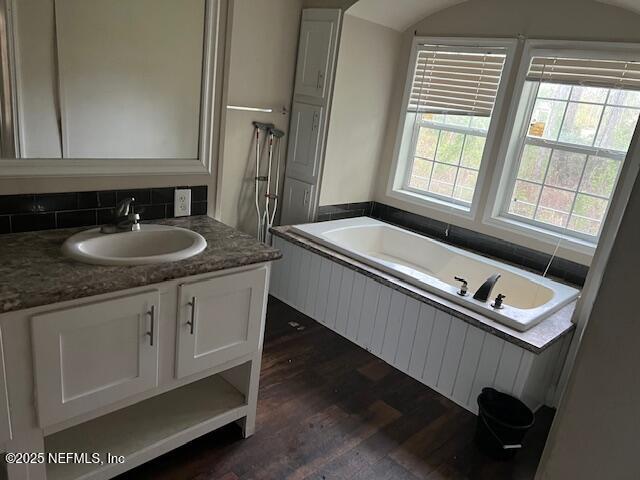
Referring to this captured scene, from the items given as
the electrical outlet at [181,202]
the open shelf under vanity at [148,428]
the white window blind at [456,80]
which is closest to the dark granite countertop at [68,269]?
the electrical outlet at [181,202]

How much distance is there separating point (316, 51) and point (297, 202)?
1125mm

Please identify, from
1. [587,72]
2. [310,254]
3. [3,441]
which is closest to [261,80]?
[310,254]

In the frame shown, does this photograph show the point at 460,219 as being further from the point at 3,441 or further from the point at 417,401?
the point at 3,441

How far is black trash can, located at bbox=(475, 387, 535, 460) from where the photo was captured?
2092 millimetres

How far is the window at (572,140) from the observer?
111 inches

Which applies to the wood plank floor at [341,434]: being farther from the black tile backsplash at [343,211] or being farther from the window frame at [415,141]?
the window frame at [415,141]

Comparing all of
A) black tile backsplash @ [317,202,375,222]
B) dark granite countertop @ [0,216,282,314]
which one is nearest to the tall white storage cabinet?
black tile backsplash @ [317,202,375,222]

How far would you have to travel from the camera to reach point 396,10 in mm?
3346

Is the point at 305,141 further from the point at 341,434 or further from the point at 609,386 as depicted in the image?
the point at 609,386

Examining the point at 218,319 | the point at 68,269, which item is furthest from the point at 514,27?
the point at 68,269

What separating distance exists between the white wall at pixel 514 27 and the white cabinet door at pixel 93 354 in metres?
2.60

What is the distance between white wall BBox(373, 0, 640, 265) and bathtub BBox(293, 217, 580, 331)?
0.24 metres

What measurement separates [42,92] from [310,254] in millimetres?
1878

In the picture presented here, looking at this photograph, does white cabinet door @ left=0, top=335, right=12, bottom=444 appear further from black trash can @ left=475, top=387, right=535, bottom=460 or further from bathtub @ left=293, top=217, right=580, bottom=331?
bathtub @ left=293, top=217, right=580, bottom=331
